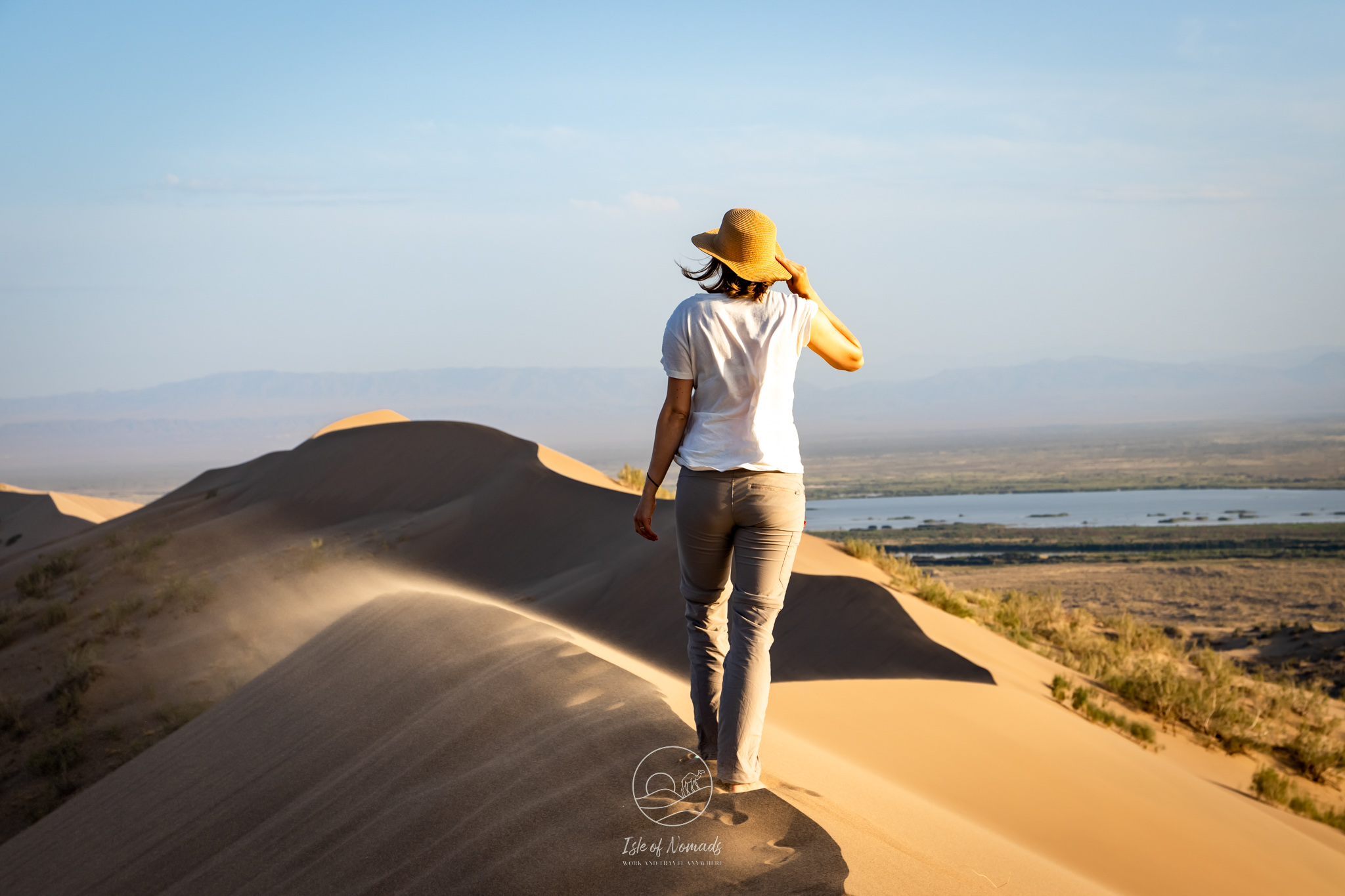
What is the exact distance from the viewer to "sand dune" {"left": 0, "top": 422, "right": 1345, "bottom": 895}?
9.70 feet

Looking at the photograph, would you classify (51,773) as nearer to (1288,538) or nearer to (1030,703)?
(1030,703)

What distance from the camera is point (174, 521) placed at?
1514cm

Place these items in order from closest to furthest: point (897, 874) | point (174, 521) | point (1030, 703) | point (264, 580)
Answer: point (897, 874), point (1030, 703), point (264, 580), point (174, 521)

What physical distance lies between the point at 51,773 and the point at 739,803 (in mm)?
6303

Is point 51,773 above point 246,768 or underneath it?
underneath

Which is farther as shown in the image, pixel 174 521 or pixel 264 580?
pixel 174 521

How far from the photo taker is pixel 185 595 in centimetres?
987

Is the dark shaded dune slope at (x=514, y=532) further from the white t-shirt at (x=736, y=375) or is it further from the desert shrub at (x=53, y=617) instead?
the white t-shirt at (x=736, y=375)

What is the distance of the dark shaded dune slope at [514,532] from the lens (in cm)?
818

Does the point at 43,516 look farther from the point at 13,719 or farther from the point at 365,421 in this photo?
the point at 13,719

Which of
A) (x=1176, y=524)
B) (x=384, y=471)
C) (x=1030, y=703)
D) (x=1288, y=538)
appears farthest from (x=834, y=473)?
(x=1030, y=703)

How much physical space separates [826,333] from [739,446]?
1.92ft

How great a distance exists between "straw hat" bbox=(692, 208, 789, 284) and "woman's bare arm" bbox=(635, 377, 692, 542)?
0.42 metres

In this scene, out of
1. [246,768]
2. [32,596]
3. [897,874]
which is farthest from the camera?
[32,596]
